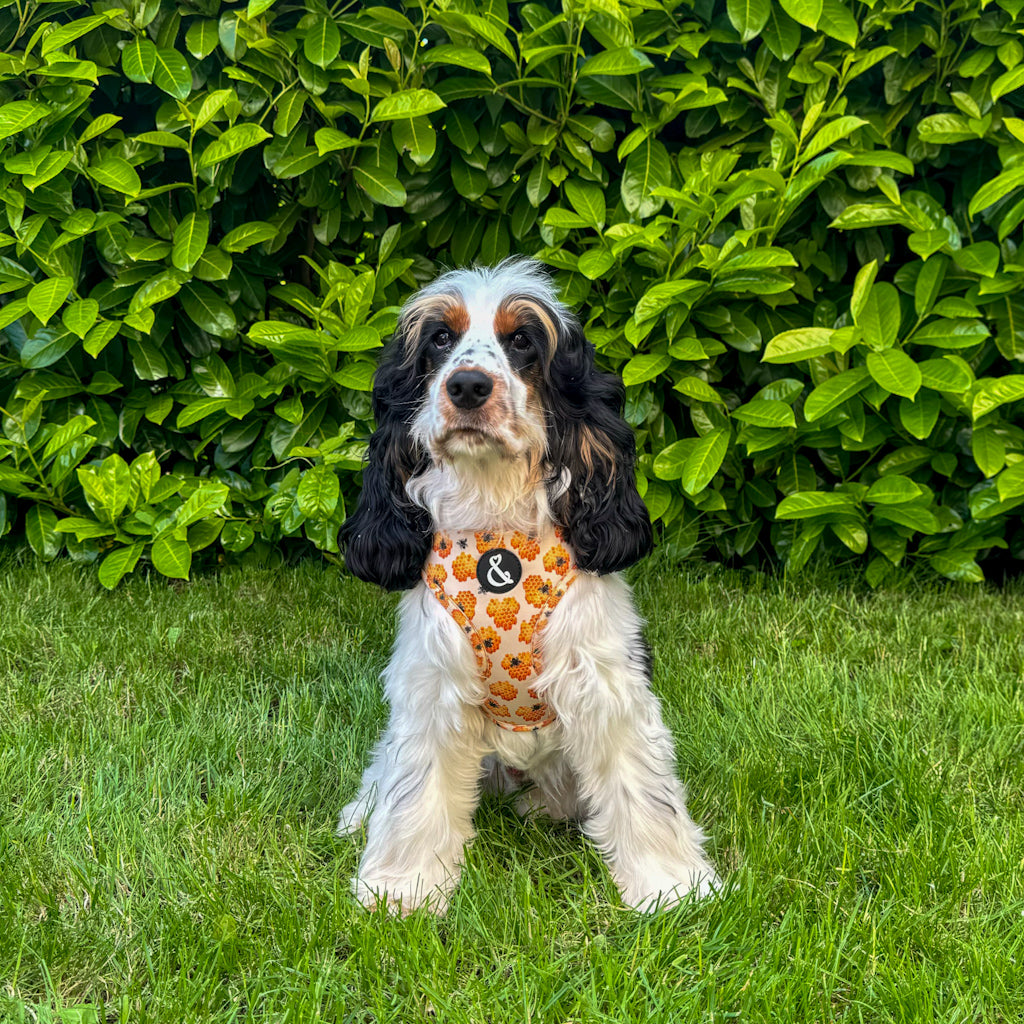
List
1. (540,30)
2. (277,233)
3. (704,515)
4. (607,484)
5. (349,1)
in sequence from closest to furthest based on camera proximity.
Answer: (607,484) → (540,30) → (349,1) → (277,233) → (704,515)

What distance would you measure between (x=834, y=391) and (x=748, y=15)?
1.35 m

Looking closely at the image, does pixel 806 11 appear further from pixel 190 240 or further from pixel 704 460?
pixel 190 240

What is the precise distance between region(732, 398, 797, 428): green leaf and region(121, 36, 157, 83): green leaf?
2.49 m

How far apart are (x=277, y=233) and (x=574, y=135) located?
124 cm

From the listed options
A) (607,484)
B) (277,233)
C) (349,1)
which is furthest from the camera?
(277,233)

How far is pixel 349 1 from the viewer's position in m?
3.80

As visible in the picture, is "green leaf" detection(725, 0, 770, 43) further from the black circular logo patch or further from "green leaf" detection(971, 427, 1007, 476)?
the black circular logo patch

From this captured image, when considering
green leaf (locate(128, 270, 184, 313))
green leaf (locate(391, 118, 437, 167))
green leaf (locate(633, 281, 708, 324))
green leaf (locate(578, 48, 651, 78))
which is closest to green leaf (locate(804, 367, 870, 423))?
green leaf (locate(633, 281, 708, 324))

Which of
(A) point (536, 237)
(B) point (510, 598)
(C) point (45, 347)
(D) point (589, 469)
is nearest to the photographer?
(B) point (510, 598)

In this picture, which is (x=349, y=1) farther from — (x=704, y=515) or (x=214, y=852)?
(x=214, y=852)

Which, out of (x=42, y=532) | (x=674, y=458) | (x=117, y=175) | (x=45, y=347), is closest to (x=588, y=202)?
(x=674, y=458)

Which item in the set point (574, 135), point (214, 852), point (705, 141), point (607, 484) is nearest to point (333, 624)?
point (214, 852)

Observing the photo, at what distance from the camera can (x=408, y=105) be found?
3.57 metres

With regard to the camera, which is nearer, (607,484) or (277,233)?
(607,484)
